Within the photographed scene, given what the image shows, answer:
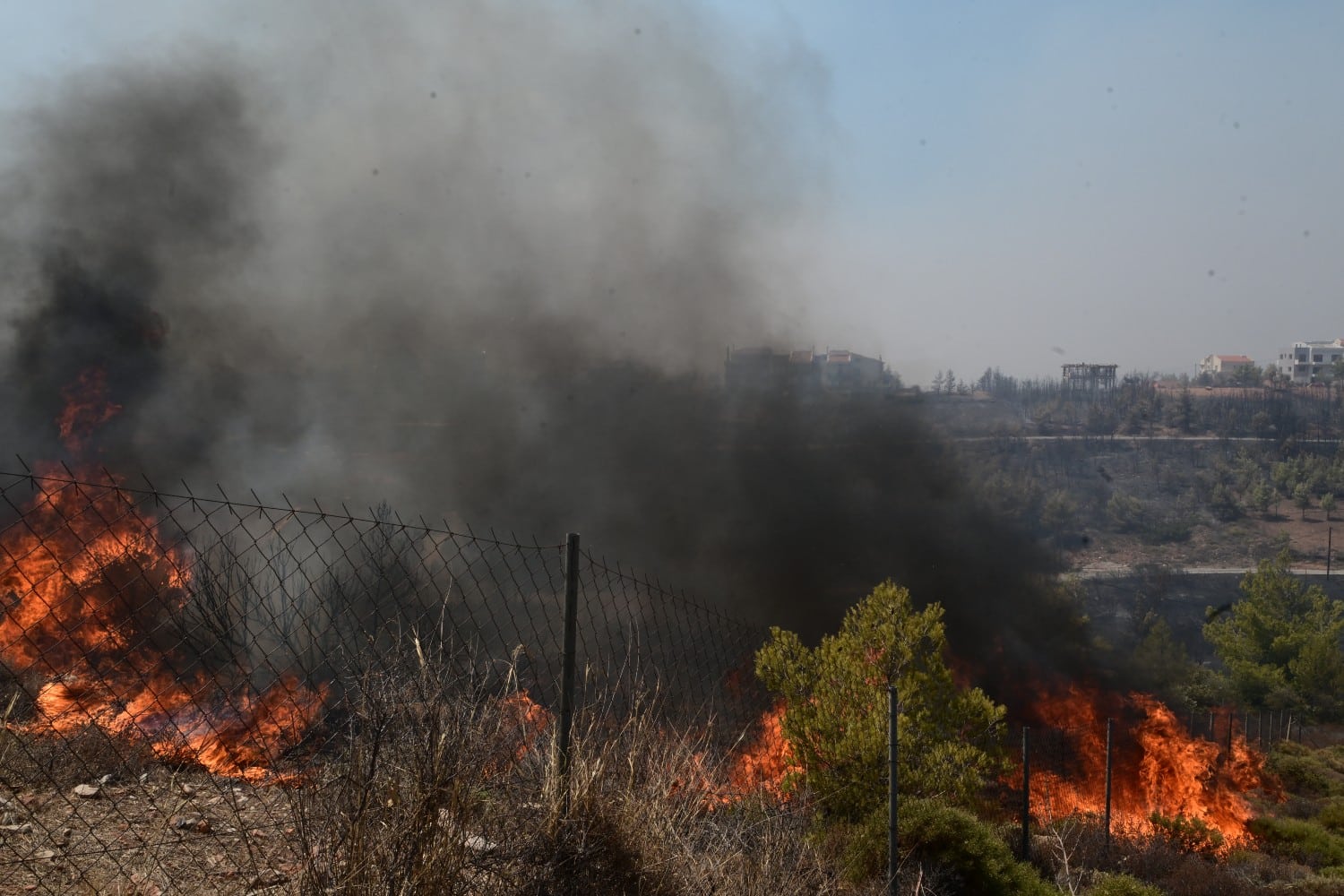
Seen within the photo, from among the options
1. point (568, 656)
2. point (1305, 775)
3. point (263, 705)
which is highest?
point (568, 656)

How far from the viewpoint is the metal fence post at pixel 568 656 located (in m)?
3.64

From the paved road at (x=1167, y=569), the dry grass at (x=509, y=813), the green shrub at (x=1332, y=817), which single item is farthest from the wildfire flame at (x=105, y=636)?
the paved road at (x=1167, y=569)

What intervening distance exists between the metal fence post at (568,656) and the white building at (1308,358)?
12177 centimetres

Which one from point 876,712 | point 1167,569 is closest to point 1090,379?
point 1167,569

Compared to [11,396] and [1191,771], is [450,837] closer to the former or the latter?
[11,396]

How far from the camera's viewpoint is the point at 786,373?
33562 mm

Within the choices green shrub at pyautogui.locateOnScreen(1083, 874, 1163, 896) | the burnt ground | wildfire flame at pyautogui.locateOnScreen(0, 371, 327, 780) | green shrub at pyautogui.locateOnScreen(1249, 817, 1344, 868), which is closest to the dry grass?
the burnt ground

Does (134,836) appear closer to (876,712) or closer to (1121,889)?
(876,712)

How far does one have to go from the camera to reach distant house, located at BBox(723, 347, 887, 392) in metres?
31.7

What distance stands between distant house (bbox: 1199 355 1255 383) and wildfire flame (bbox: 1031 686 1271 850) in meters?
82.0

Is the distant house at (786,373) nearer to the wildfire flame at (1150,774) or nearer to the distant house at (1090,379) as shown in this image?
the wildfire flame at (1150,774)

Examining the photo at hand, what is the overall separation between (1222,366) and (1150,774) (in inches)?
4076

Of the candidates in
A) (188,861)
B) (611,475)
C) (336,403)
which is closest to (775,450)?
(611,475)

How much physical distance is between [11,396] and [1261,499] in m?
64.2
